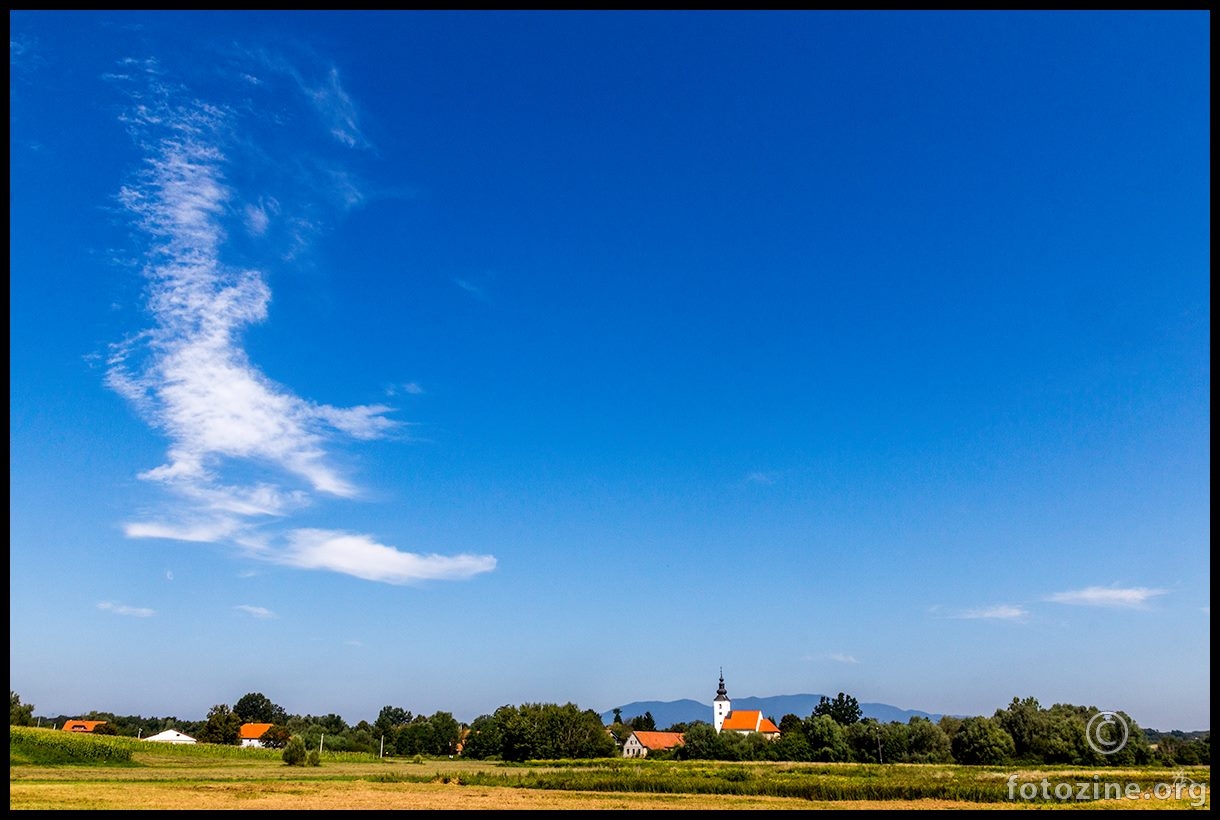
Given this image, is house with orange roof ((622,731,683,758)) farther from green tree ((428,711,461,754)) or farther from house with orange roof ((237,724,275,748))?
house with orange roof ((237,724,275,748))

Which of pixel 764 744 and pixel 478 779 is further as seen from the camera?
pixel 764 744

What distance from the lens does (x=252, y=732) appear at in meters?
129

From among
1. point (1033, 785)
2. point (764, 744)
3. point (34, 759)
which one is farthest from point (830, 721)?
point (34, 759)

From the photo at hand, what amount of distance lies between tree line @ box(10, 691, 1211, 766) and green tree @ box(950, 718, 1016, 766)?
0.10 meters

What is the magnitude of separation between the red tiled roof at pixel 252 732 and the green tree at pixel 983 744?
4196 inches

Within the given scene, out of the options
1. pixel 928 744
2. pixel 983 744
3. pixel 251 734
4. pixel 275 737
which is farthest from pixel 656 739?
pixel 983 744

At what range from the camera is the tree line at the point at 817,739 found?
6919cm

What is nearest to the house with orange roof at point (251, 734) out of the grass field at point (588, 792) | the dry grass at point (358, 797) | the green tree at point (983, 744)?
the grass field at point (588, 792)

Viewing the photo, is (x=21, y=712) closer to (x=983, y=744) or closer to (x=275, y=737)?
(x=275, y=737)

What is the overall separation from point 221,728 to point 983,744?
10816cm

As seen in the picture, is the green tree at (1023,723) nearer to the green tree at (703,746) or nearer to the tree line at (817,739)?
the tree line at (817,739)

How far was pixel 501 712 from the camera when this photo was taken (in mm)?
100312
